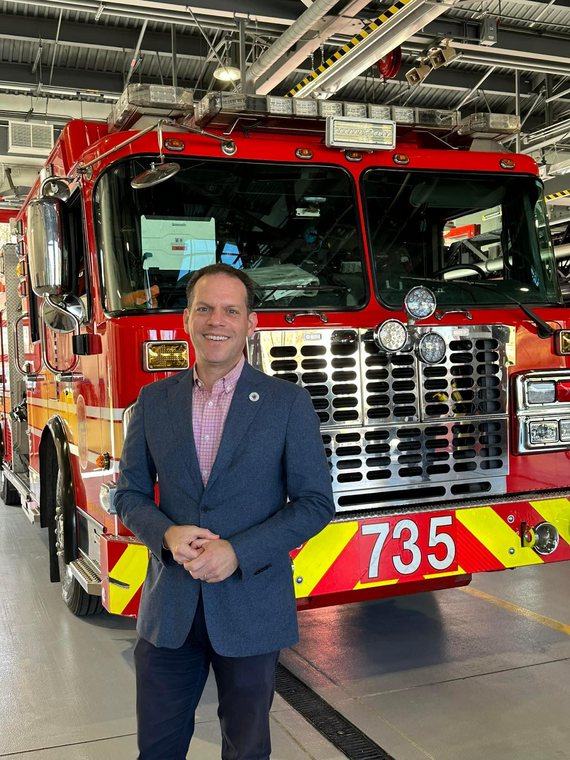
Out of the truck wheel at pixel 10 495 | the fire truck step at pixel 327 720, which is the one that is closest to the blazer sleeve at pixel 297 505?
the fire truck step at pixel 327 720

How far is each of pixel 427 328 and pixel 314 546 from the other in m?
1.11

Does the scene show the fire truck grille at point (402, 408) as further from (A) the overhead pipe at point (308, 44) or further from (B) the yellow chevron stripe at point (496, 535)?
(A) the overhead pipe at point (308, 44)

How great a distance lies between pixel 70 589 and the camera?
5.04 meters

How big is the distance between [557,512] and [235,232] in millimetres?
2026

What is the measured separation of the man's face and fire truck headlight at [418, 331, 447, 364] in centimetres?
166

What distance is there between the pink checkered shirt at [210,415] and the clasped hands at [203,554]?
175 millimetres

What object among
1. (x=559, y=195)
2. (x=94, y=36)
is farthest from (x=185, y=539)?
(x=559, y=195)

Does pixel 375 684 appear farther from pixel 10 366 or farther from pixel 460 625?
pixel 10 366

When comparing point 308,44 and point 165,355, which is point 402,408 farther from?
point 308,44

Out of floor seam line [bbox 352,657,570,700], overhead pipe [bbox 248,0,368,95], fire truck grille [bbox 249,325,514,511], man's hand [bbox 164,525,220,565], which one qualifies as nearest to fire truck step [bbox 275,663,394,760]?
floor seam line [bbox 352,657,570,700]

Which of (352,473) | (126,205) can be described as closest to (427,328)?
(352,473)

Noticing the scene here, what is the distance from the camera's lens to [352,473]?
371 centimetres

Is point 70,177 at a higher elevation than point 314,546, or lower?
higher

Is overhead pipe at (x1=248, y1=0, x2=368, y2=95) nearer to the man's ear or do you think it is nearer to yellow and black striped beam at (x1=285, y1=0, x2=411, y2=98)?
yellow and black striped beam at (x1=285, y1=0, x2=411, y2=98)
